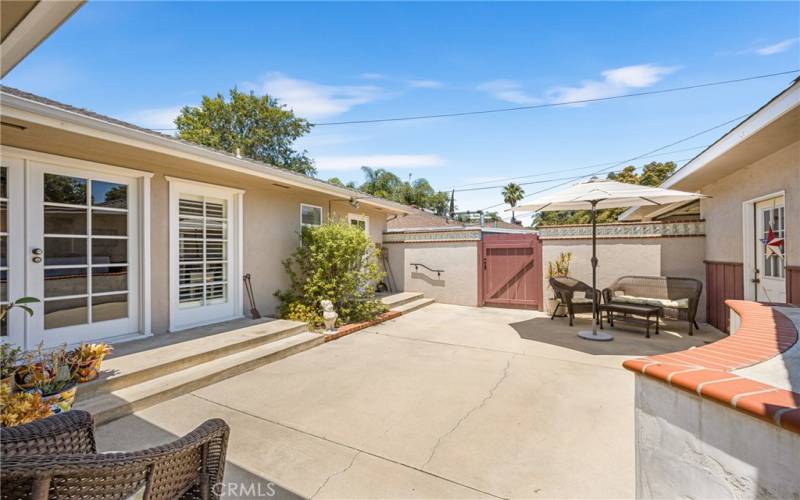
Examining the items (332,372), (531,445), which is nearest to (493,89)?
(332,372)

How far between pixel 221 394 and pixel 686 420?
13.4 feet

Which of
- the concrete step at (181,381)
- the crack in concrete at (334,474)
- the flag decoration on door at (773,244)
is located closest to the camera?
the crack in concrete at (334,474)

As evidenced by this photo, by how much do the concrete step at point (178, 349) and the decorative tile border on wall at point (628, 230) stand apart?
6.23 metres

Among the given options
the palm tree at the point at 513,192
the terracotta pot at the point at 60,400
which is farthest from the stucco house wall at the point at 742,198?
the palm tree at the point at 513,192

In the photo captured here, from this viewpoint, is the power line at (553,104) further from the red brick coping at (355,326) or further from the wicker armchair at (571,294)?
the red brick coping at (355,326)

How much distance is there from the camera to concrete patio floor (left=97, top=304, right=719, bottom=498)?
8.14 feet

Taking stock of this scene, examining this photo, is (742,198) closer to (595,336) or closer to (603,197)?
(603,197)

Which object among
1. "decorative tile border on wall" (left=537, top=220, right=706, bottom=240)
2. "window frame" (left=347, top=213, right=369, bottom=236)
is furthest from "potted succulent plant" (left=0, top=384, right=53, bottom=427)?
"decorative tile border on wall" (left=537, top=220, right=706, bottom=240)

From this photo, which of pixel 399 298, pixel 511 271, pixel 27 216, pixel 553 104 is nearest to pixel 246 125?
pixel 553 104

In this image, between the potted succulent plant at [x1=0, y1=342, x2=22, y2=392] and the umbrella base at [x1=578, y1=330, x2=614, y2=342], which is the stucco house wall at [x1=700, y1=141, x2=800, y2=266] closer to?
the umbrella base at [x1=578, y1=330, x2=614, y2=342]

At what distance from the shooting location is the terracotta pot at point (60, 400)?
9.75ft

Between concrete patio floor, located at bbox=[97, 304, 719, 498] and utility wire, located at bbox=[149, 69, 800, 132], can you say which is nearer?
concrete patio floor, located at bbox=[97, 304, 719, 498]

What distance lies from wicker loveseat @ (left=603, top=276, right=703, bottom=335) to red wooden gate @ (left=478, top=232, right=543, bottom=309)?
180 centimetres

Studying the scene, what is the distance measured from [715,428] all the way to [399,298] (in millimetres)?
8186
